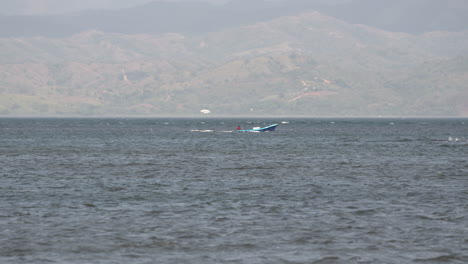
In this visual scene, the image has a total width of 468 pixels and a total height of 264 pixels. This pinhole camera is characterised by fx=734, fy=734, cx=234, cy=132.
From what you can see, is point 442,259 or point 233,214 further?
point 233,214

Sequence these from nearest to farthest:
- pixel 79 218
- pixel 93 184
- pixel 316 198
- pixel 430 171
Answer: pixel 79 218 → pixel 316 198 → pixel 93 184 → pixel 430 171

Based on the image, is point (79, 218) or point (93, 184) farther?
point (93, 184)

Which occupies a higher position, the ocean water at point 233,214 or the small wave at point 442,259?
the ocean water at point 233,214

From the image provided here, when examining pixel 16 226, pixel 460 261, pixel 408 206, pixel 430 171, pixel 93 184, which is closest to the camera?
pixel 460 261

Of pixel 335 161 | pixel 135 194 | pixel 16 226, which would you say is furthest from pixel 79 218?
pixel 335 161

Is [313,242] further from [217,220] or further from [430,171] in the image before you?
[430,171]

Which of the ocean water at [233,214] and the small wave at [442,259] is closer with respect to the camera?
the small wave at [442,259]

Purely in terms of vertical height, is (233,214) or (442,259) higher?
(233,214)

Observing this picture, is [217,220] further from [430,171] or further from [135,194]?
[430,171]

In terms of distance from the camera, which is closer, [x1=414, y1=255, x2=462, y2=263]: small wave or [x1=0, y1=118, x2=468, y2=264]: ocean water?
[x1=414, y1=255, x2=462, y2=263]: small wave

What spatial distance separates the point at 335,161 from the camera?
9450cm

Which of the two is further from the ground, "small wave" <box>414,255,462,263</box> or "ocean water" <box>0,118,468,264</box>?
"ocean water" <box>0,118,468,264</box>

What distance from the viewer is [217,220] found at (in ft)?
142

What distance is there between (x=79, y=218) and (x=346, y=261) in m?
18.2
